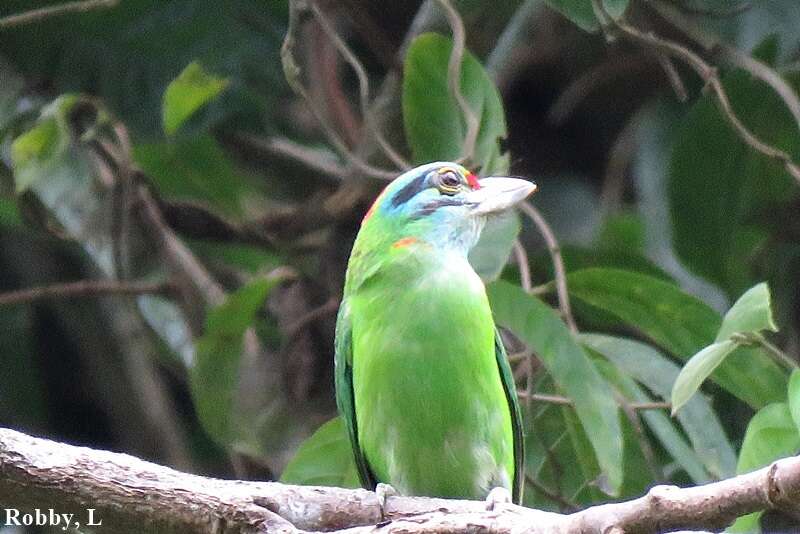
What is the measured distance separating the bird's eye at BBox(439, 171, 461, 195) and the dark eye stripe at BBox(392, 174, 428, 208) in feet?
0.16

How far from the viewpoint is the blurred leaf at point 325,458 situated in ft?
12.7

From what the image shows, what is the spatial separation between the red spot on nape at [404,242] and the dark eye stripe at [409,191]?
13 cm

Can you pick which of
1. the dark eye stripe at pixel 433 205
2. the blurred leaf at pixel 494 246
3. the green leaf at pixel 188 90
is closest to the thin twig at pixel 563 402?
the blurred leaf at pixel 494 246

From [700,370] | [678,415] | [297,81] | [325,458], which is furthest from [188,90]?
[700,370]

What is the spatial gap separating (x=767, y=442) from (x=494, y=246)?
1.11 meters

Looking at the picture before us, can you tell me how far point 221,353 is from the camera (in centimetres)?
451

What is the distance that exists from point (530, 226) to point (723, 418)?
156cm

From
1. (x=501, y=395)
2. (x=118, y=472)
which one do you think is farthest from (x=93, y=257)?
(x=118, y=472)

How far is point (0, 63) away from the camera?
16.9 feet

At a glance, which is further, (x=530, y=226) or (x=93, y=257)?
(x=530, y=226)

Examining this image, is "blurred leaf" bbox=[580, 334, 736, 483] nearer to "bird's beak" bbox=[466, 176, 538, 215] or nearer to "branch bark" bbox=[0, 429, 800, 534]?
"bird's beak" bbox=[466, 176, 538, 215]

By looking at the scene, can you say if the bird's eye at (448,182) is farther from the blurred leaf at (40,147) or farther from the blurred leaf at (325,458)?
the blurred leaf at (40,147)

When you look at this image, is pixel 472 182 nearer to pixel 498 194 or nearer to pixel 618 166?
pixel 498 194

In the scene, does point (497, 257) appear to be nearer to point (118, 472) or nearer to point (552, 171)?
point (118, 472)
